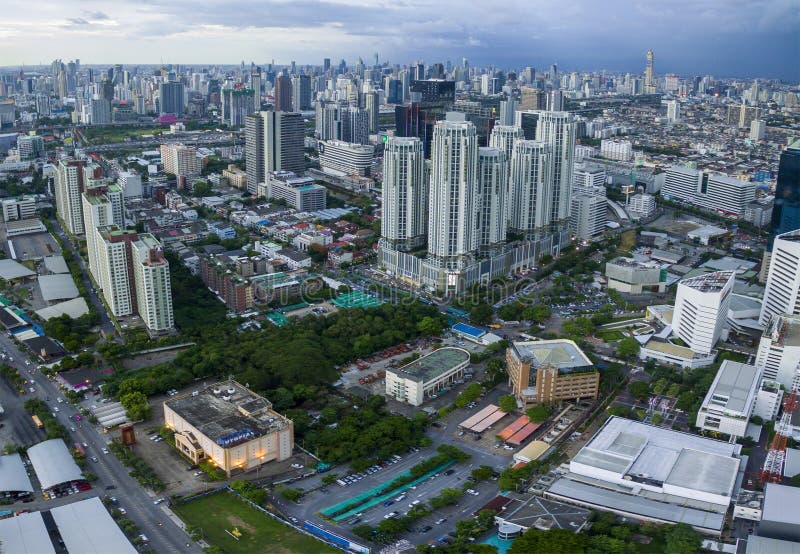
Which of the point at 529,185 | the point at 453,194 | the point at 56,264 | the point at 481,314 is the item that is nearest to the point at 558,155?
the point at 529,185

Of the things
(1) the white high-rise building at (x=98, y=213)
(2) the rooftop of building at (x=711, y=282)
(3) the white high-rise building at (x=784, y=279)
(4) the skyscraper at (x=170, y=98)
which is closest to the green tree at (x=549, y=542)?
(2) the rooftop of building at (x=711, y=282)

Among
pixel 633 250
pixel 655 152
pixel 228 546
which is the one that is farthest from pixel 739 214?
pixel 228 546

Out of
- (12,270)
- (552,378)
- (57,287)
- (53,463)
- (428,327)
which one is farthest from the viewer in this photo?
(12,270)

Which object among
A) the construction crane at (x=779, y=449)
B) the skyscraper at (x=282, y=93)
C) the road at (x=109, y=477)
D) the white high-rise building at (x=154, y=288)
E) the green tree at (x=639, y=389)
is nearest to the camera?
the road at (x=109, y=477)

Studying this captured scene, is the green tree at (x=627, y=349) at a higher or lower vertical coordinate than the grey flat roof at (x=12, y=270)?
lower

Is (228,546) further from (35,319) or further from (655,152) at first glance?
(655,152)

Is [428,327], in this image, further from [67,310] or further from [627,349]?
[67,310]

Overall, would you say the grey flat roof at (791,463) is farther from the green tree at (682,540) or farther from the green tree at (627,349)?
the green tree at (627,349)

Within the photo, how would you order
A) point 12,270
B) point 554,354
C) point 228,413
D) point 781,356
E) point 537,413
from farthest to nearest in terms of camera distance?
point 12,270
point 554,354
point 781,356
point 537,413
point 228,413

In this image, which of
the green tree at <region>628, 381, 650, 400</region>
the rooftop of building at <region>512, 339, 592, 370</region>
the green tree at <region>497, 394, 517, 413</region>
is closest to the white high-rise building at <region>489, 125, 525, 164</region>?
the rooftop of building at <region>512, 339, 592, 370</region>

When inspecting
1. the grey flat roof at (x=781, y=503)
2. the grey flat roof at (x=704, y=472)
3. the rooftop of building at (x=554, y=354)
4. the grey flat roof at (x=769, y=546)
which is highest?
the rooftop of building at (x=554, y=354)
